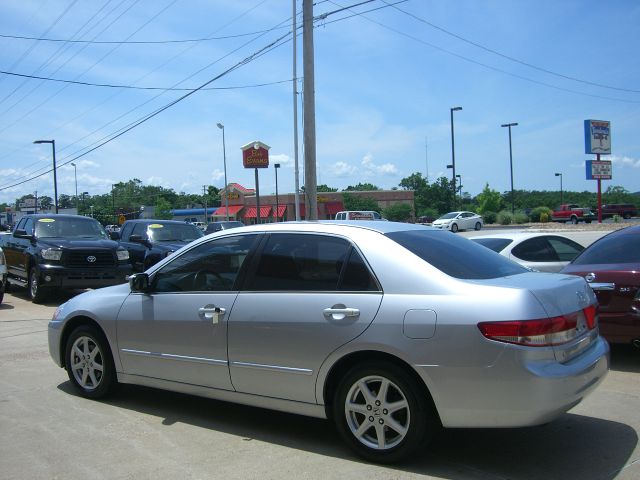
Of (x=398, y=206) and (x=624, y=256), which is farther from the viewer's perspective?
(x=398, y=206)

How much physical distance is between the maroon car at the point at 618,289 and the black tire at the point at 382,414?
11.2ft

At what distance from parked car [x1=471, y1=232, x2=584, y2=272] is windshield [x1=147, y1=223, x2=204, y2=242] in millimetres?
8317

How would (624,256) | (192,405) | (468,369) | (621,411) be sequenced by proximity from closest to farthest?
(468,369) < (621,411) < (192,405) < (624,256)

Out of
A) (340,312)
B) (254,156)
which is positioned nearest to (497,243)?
(340,312)

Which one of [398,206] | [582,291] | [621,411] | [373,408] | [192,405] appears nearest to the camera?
[373,408]

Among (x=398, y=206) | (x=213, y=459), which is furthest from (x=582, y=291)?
(x=398, y=206)

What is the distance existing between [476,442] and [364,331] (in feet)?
4.51

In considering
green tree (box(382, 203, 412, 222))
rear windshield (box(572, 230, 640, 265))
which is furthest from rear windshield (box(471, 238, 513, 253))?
green tree (box(382, 203, 412, 222))

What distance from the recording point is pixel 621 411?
5.03m

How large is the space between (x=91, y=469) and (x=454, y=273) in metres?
2.86

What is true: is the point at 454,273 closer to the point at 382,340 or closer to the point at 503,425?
the point at 382,340

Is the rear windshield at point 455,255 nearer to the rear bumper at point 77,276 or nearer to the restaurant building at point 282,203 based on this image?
the rear bumper at point 77,276

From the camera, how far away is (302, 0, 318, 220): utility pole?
14258 millimetres

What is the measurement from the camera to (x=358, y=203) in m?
70.7
